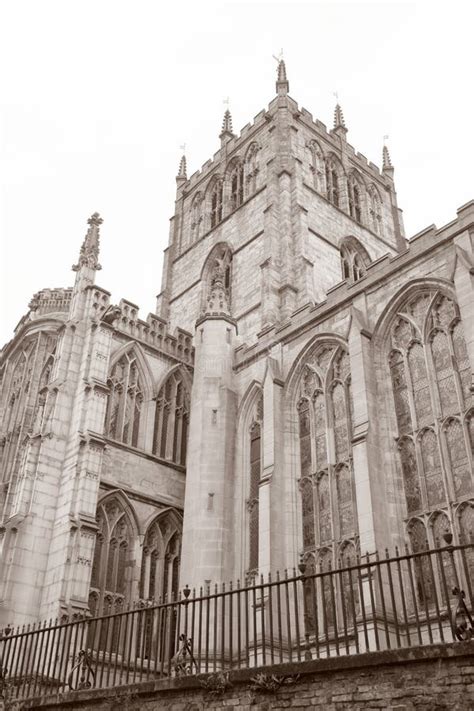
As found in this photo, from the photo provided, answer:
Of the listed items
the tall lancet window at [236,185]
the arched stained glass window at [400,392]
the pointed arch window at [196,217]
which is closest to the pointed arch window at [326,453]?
the arched stained glass window at [400,392]

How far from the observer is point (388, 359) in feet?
55.3

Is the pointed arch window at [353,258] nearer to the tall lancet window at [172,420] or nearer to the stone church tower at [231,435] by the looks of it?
the stone church tower at [231,435]

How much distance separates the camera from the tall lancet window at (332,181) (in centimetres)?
3387

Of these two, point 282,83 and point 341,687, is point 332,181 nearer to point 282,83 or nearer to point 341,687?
point 282,83

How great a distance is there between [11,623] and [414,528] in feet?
30.3

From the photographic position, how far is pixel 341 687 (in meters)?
8.09

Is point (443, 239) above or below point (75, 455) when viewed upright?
above

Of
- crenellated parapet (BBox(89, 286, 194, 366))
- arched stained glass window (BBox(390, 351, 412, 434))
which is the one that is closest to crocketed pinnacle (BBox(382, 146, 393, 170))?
crenellated parapet (BBox(89, 286, 194, 366))

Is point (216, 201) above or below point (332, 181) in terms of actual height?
above

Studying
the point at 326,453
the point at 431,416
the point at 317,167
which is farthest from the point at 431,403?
the point at 317,167

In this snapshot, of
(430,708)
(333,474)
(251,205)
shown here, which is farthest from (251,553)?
(251,205)

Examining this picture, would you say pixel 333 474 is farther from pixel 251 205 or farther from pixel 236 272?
pixel 251 205

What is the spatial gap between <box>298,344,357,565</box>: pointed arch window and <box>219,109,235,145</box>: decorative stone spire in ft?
76.1

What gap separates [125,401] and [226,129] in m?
23.1
